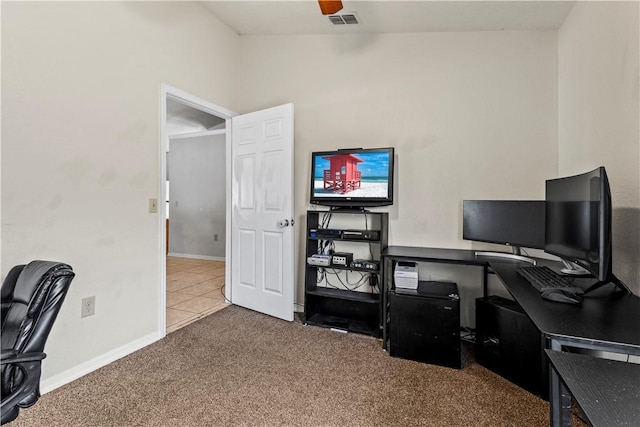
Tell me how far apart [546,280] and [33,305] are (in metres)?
2.24

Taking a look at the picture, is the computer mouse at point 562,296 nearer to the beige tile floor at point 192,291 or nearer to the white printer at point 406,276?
the white printer at point 406,276

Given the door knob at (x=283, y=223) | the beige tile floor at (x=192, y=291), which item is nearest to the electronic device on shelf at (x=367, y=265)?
the door knob at (x=283, y=223)

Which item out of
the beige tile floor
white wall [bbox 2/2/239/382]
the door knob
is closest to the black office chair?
white wall [bbox 2/2/239/382]

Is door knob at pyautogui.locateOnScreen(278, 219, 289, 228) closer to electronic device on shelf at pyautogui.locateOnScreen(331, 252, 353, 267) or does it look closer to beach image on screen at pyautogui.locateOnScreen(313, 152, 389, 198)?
beach image on screen at pyautogui.locateOnScreen(313, 152, 389, 198)

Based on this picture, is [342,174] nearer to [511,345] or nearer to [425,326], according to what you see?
[425,326]

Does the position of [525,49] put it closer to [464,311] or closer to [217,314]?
[464,311]

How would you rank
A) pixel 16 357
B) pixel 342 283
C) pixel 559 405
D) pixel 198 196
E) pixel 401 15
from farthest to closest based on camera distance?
pixel 198 196
pixel 342 283
pixel 401 15
pixel 16 357
pixel 559 405

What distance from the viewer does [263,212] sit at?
3.05m

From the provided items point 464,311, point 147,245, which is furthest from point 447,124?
point 147,245

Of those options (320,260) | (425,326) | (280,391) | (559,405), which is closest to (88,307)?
(280,391)

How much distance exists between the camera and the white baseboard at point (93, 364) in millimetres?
1837

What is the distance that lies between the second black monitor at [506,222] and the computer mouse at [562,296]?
0.97 metres

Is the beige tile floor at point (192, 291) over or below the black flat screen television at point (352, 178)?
below

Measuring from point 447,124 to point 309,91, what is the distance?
1364mm
